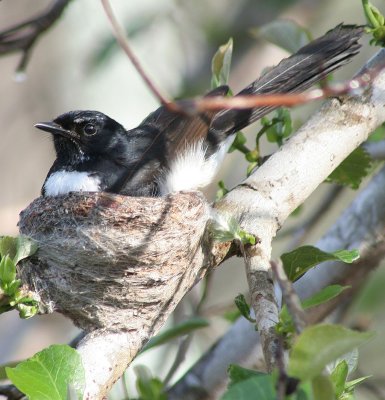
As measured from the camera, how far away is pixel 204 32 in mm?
5629

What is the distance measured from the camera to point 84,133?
4008 mm

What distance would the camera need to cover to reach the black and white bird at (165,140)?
3.24 meters

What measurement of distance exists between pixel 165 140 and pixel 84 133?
51 centimetres

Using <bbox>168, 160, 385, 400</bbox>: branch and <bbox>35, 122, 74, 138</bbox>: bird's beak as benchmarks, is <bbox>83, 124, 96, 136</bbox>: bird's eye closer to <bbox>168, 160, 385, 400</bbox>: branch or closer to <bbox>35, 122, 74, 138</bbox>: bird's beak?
<bbox>35, 122, 74, 138</bbox>: bird's beak

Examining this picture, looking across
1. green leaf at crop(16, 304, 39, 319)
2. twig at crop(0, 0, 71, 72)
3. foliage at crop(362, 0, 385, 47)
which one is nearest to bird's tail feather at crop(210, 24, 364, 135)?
foliage at crop(362, 0, 385, 47)

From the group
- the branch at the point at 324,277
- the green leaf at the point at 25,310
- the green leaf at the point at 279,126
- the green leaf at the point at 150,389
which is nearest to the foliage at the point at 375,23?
the green leaf at the point at 279,126

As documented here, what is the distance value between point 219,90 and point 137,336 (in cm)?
111

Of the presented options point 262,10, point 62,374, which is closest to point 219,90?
point 62,374

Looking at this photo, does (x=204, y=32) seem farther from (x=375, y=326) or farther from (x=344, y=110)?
(x=344, y=110)

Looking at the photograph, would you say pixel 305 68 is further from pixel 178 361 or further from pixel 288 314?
pixel 288 314

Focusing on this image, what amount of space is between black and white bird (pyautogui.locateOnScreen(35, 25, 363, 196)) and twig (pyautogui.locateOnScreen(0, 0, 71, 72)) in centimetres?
40

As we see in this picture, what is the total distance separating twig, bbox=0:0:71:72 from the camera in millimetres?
3666

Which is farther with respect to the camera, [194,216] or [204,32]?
[204,32]

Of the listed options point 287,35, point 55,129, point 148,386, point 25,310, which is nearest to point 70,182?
point 55,129
